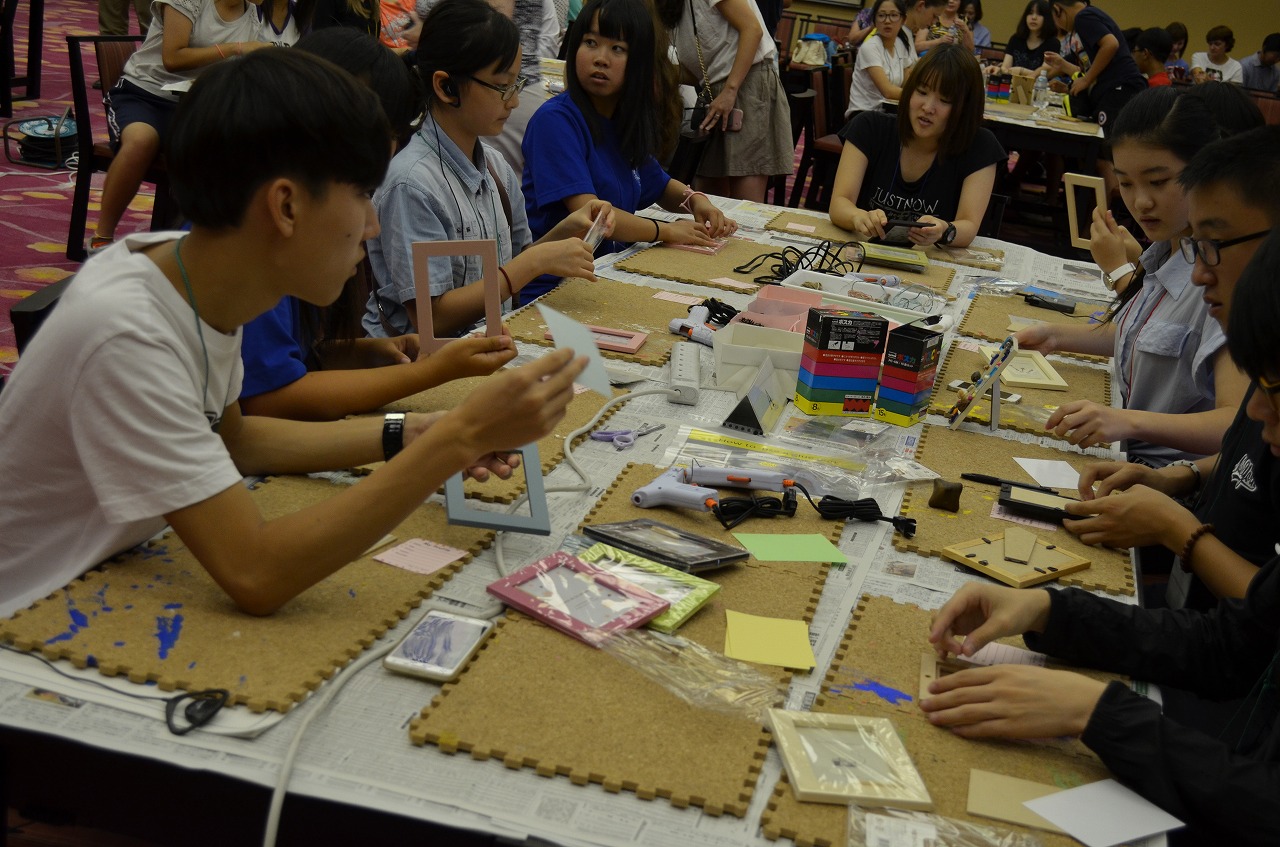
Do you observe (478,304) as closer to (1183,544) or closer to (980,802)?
(1183,544)

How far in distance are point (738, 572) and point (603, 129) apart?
2177mm

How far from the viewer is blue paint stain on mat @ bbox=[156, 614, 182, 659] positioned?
3.69 feet

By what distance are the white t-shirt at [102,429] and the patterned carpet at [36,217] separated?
221cm

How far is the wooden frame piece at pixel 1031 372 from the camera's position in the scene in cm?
242

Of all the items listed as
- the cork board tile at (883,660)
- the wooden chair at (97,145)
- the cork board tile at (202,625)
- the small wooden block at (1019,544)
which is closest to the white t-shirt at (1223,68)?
the wooden chair at (97,145)

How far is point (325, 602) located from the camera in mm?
1261

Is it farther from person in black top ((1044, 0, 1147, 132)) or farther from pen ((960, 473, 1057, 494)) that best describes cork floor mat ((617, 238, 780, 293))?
person in black top ((1044, 0, 1147, 132))

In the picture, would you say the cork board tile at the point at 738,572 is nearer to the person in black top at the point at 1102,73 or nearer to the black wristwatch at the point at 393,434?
the black wristwatch at the point at 393,434

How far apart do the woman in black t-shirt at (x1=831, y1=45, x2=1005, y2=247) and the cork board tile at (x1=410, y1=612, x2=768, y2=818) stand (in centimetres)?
259

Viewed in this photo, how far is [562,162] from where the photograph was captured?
10.3 feet

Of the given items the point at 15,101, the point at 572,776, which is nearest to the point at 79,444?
the point at 572,776

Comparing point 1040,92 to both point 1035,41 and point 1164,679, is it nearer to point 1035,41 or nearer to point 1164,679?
point 1035,41

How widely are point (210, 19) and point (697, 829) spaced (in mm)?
3951

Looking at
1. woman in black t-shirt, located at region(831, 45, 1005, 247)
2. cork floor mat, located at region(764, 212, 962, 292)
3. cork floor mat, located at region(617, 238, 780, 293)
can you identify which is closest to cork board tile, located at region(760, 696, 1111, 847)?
cork floor mat, located at region(617, 238, 780, 293)
